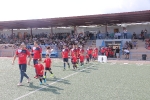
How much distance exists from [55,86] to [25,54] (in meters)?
1.95

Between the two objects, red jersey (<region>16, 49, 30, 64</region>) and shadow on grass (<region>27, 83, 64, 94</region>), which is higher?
red jersey (<region>16, 49, 30, 64</region>)

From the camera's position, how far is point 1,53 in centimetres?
3141

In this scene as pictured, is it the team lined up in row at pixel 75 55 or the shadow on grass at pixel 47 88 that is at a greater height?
the team lined up in row at pixel 75 55

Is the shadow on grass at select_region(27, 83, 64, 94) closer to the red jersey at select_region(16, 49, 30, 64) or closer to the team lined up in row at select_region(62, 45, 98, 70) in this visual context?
the red jersey at select_region(16, 49, 30, 64)

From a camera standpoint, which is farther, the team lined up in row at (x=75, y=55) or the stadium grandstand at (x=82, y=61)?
the team lined up in row at (x=75, y=55)

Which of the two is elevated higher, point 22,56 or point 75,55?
point 22,56

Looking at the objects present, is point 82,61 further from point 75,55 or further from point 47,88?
point 47,88

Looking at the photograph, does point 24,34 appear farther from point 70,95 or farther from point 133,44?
point 70,95

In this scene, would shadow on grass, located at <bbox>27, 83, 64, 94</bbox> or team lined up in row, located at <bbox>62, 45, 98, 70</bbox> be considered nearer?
shadow on grass, located at <bbox>27, 83, 64, 94</bbox>

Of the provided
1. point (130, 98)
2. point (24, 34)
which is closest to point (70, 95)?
point (130, 98)

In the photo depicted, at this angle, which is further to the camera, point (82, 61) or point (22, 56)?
point (82, 61)

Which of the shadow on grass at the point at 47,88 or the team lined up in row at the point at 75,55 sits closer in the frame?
the shadow on grass at the point at 47,88

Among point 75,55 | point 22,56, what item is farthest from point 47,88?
point 75,55

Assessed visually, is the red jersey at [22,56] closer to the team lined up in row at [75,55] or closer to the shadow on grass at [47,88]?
the shadow on grass at [47,88]
